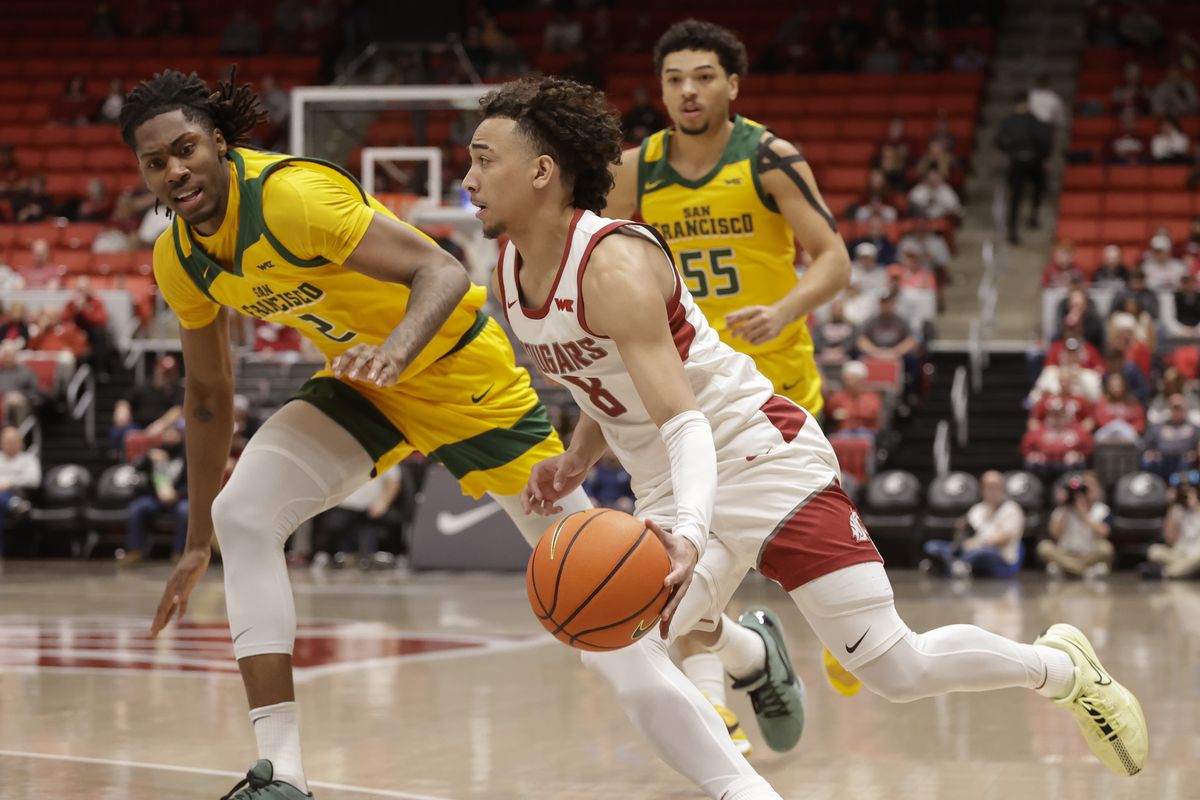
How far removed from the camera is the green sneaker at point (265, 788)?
4145mm

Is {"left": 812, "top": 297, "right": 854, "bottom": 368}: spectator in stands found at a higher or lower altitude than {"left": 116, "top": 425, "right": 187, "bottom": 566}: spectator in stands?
higher

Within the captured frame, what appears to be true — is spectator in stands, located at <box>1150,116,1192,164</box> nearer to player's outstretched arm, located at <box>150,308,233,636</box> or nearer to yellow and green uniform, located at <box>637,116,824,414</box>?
yellow and green uniform, located at <box>637,116,824,414</box>

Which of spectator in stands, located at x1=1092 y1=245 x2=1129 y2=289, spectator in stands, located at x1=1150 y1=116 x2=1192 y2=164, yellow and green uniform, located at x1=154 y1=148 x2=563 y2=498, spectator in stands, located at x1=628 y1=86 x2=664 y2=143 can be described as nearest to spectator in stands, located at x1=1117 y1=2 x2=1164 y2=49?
spectator in stands, located at x1=1150 y1=116 x2=1192 y2=164

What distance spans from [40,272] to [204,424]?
13.9 meters

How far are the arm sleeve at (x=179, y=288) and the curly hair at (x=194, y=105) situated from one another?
32cm

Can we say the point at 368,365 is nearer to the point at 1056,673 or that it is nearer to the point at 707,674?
the point at 1056,673

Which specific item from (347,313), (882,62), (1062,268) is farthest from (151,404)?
(347,313)

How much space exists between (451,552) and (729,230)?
7.77m

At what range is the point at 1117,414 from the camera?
44.3 feet

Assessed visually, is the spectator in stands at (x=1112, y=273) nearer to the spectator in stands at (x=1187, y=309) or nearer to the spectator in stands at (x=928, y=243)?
the spectator in stands at (x=1187, y=309)

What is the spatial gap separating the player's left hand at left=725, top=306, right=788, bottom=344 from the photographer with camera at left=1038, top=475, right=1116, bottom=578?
27.5 ft

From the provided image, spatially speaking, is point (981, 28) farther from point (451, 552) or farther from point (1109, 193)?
point (451, 552)

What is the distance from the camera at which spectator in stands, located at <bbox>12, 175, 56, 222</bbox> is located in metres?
19.4

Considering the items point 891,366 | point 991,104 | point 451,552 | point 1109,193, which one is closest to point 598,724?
point 451,552
